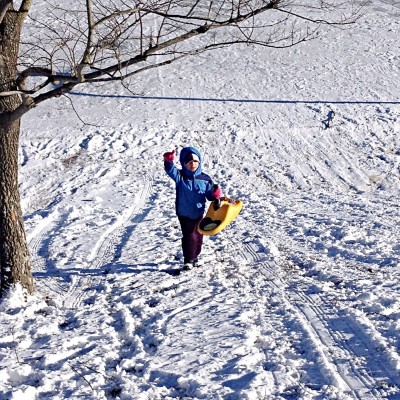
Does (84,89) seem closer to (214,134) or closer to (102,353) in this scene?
(214,134)

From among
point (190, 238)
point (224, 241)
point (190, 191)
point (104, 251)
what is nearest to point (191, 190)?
point (190, 191)

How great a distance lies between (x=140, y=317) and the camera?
5848mm

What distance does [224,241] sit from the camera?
8336 millimetres

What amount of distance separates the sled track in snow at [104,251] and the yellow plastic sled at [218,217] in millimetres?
1449

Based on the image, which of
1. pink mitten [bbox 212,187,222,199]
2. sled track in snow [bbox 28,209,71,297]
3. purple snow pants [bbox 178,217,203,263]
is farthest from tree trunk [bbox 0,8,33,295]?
pink mitten [bbox 212,187,222,199]

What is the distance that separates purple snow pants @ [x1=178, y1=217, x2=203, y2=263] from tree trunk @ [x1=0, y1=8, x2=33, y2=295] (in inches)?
73.9

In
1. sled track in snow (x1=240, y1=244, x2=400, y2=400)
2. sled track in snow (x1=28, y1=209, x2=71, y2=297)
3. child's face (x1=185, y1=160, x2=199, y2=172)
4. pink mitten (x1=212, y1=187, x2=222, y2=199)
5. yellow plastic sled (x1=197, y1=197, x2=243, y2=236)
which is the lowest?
sled track in snow (x1=28, y1=209, x2=71, y2=297)

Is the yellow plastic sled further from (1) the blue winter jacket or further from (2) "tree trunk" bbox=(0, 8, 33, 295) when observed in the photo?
(2) "tree trunk" bbox=(0, 8, 33, 295)

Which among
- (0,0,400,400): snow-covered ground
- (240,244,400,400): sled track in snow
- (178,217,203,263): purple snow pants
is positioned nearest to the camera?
(240,244,400,400): sled track in snow

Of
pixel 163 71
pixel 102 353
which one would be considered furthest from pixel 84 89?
pixel 102 353

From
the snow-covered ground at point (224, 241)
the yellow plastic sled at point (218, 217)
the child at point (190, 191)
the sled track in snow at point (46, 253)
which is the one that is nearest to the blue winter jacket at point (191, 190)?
the child at point (190, 191)

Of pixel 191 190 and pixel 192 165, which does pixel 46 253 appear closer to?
pixel 191 190

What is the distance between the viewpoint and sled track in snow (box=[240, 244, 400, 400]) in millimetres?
4539

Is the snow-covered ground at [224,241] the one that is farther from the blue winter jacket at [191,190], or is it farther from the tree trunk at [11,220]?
the blue winter jacket at [191,190]
